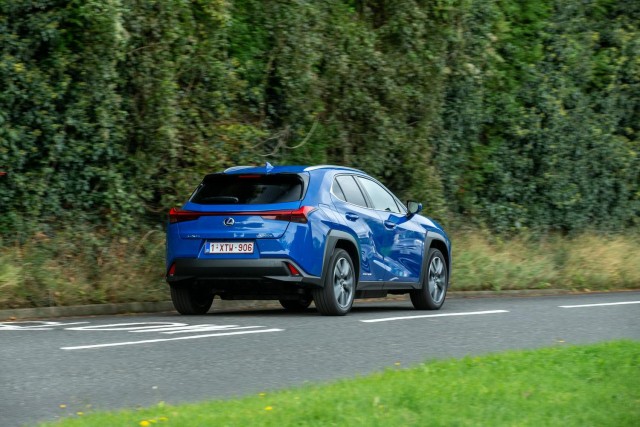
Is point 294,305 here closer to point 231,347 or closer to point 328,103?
point 231,347

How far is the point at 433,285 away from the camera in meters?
15.9

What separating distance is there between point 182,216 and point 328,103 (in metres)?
8.26

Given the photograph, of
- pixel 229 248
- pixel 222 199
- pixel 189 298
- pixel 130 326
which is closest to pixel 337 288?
pixel 229 248

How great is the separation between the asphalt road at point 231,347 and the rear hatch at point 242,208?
99 centimetres

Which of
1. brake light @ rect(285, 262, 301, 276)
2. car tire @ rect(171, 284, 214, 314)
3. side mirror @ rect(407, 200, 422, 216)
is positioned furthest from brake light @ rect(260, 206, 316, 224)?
side mirror @ rect(407, 200, 422, 216)

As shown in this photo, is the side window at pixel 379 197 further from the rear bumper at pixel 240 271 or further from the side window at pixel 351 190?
the rear bumper at pixel 240 271

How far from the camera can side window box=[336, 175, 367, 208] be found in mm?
14258

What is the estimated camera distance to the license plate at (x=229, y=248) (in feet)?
43.2

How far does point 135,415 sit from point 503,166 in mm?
19921

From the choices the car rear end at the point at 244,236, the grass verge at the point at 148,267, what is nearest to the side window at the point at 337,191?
the car rear end at the point at 244,236

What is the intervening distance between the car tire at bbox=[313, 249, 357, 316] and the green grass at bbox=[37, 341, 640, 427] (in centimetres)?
470

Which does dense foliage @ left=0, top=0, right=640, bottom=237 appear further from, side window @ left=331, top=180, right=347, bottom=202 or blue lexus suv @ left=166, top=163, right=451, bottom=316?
side window @ left=331, top=180, right=347, bottom=202

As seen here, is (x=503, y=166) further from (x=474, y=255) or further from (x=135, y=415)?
(x=135, y=415)

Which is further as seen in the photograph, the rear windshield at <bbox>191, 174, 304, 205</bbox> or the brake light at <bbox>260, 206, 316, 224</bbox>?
the rear windshield at <bbox>191, 174, 304, 205</bbox>
